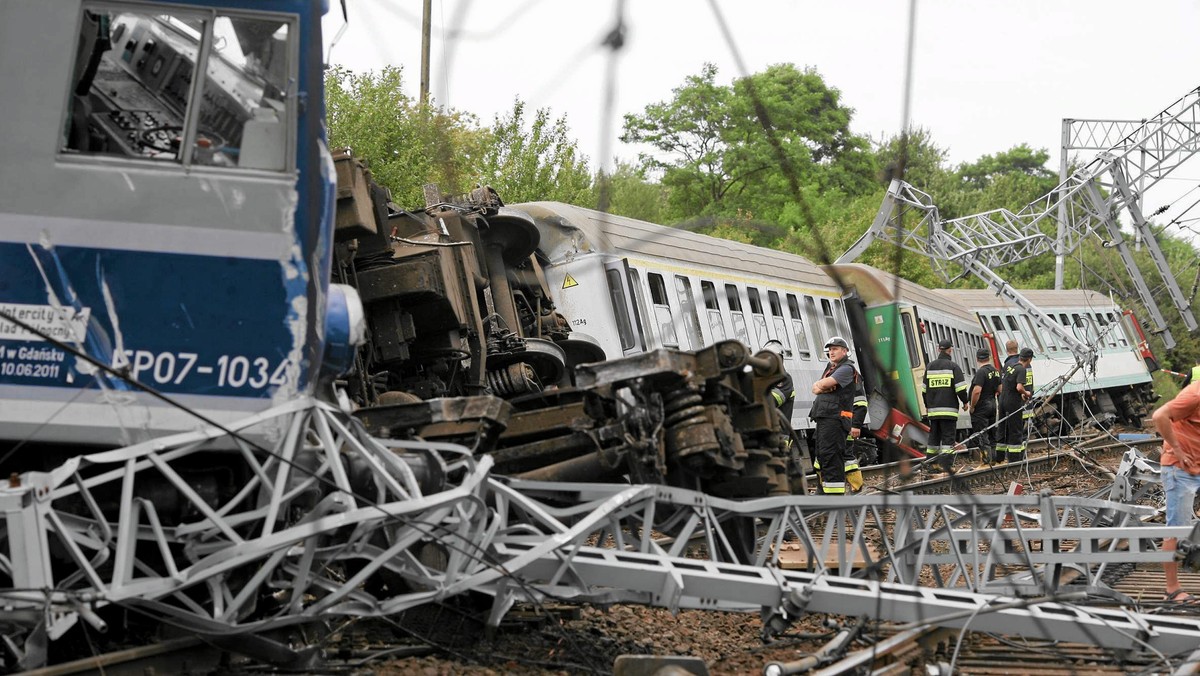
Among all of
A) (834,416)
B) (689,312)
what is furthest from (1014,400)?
(834,416)

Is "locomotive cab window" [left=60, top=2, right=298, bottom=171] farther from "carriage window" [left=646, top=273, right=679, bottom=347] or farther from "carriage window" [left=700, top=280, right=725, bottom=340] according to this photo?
"carriage window" [left=700, top=280, right=725, bottom=340]

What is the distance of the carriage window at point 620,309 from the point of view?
15.6 meters

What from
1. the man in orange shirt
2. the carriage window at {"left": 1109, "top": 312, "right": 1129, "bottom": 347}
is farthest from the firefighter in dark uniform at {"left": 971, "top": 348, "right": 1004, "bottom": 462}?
the carriage window at {"left": 1109, "top": 312, "right": 1129, "bottom": 347}

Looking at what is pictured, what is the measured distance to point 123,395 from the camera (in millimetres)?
5391

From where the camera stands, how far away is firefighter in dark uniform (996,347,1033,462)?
64.3ft

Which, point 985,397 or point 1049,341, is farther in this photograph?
point 1049,341

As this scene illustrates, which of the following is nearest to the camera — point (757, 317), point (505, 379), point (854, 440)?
point (505, 379)

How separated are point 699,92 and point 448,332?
274 cm

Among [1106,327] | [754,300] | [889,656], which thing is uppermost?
[754,300]

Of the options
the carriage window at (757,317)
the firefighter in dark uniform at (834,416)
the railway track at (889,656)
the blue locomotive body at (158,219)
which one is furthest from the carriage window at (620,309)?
the blue locomotive body at (158,219)

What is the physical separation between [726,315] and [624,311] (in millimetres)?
2733

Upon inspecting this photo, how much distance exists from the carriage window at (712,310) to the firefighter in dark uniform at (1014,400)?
488 centimetres

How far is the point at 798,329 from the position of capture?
20.4 m

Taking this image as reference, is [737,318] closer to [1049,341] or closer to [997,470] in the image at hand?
[997,470]
